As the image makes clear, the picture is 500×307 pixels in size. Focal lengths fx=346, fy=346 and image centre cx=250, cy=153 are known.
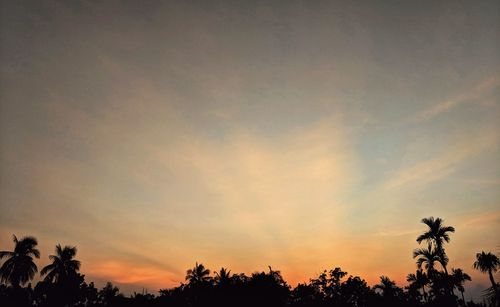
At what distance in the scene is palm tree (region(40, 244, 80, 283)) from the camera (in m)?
53.8

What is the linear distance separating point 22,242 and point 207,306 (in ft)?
90.7

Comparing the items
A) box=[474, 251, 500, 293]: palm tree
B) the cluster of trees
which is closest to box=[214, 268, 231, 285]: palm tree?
the cluster of trees

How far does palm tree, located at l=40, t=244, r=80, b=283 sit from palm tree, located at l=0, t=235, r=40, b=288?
480cm

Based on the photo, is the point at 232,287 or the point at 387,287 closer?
the point at 232,287

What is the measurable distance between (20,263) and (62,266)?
7815mm

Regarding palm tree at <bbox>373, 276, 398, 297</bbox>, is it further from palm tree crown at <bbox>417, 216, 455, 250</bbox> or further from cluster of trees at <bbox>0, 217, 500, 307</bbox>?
palm tree crown at <bbox>417, 216, 455, 250</bbox>

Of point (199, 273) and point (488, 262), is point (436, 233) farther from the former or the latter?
point (199, 273)

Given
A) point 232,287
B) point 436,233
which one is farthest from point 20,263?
point 436,233

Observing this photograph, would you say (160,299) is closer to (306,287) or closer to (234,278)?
(234,278)

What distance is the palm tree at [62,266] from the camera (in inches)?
2116

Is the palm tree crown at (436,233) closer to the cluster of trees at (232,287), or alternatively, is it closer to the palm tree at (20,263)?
the cluster of trees at (232,287)

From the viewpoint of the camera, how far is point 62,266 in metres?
54.7

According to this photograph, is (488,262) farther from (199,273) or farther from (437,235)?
(199,273)

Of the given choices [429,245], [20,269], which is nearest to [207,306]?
[20,269]
